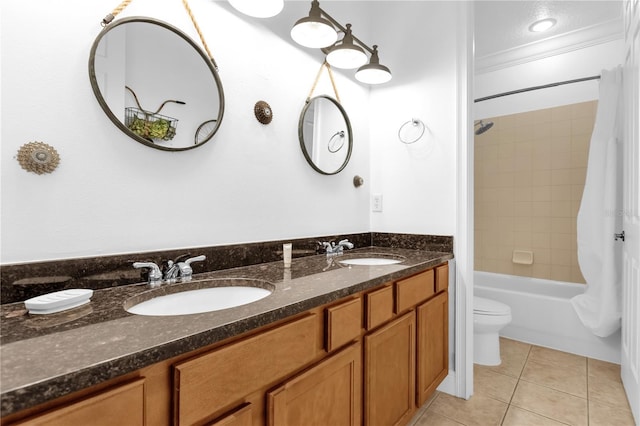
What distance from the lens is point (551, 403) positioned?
178 centimetres

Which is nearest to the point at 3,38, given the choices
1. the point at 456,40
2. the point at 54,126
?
the point at 54,126

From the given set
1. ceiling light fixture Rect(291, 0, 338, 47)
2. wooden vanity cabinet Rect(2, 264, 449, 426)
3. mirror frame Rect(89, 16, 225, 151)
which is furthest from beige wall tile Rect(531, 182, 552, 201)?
mirror frame Rect(89, 16, 225, 151)

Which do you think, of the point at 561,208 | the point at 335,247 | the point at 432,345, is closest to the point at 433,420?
the point at 432,345

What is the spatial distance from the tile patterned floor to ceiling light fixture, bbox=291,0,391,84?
191 centimetres

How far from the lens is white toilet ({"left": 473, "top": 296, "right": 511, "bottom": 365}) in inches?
85.0

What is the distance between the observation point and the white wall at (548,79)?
2631mm

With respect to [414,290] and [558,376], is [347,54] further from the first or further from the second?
[558,376]

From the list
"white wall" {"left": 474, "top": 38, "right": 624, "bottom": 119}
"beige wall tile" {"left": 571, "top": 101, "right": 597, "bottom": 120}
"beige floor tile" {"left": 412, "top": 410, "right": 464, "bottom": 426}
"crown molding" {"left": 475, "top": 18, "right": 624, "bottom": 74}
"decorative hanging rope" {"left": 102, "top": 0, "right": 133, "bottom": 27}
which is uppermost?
"crown molding" {"left": 475, "top": 18, "right": 624, "bottom": 74}

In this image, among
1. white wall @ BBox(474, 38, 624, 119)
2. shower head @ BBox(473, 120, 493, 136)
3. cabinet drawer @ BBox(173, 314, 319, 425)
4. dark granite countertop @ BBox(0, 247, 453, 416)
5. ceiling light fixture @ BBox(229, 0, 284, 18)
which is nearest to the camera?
dark granite countertop @ BBox(0, 247, 453, 416)

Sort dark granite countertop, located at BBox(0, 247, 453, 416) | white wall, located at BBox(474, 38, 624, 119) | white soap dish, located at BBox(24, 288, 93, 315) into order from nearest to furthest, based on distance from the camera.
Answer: dark granite countertop, located at BBox(0, 247, 453, 416) → white soap dish, located at BBox(24, 288, 93, 315) → white wall, located at BBox(474, 38, 624, 119)

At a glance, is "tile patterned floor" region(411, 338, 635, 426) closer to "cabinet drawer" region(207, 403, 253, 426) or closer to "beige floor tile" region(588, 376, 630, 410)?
"beige floor tile" region(588, 376, 630, 410)

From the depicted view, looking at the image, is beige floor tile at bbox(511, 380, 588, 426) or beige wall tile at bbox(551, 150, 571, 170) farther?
beige wall tile at bbox(551, 150, 571, 170)

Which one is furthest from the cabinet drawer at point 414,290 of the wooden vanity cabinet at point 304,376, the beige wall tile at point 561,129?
the beige wall tile at point 561,129

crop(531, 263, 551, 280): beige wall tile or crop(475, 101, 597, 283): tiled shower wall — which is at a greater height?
crop(475, 101, 597, 283): tiled shower wall
